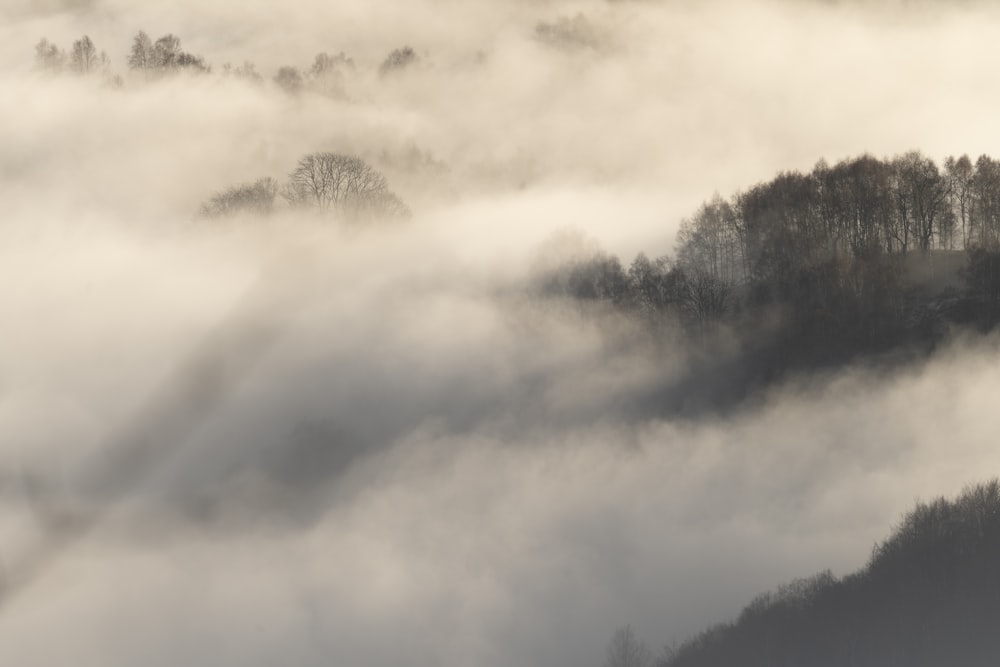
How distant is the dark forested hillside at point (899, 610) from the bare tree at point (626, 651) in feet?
9.24

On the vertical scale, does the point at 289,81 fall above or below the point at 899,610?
above

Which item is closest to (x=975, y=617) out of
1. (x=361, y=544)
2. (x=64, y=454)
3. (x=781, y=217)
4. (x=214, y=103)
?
(x=781, y=217)

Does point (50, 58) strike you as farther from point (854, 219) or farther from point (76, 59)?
point (854, 219)

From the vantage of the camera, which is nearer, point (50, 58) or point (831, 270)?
point (831, 270)

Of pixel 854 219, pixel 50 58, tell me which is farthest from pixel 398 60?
pixel 854 219

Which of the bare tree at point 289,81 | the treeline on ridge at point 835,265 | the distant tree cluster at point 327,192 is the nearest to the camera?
the treeline on ridge at point 835,265

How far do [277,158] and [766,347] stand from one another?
5726 centimetres

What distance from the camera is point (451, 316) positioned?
12069cm

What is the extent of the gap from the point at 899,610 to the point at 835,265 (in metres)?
21.3

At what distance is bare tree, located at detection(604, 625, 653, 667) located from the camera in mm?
88438

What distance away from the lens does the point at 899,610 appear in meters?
75.9

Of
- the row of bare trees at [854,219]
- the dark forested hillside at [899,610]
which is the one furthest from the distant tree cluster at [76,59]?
the dark forested hillside at [899,610]

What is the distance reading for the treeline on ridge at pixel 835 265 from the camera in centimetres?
8125

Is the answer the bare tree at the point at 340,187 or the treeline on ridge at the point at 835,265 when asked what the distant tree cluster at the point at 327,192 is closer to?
the bare tree at the point at 340,187
